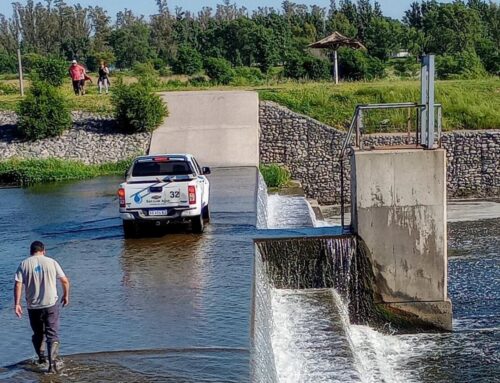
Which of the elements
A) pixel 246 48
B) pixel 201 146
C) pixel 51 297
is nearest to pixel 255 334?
pixel 51 297

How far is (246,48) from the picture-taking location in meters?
68.0

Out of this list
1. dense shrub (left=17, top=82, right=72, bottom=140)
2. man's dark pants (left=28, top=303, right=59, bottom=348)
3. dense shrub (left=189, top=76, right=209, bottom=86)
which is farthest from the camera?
dense shrub (left=189, top=76, right=209, bottom=86)

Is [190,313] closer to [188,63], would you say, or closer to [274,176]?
[274,176]

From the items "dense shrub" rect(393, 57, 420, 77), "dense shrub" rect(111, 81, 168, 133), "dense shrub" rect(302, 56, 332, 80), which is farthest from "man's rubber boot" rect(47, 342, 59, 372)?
"dense shrub" rect(393, 57, 420, 77)

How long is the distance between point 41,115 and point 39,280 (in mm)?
26949

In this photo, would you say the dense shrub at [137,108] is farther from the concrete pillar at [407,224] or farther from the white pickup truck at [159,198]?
the concrete pillar at [407,224]

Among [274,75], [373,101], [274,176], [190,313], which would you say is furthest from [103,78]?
[190,313]

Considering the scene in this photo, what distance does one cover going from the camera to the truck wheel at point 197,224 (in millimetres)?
20050

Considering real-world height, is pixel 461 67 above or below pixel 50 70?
below

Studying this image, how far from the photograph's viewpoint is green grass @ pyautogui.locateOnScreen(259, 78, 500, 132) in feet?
128

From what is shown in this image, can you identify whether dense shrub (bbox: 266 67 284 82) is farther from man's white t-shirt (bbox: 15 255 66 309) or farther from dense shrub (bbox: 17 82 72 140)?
man's white t-shirt (bbox: 15 255 66 309)

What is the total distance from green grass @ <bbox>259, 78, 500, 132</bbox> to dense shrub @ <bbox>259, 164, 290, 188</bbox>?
15.7ft

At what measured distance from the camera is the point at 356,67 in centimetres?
5428

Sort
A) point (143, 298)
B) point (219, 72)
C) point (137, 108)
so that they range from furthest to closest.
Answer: point (219, 72) → point (137, 108) → point (143, 298)
